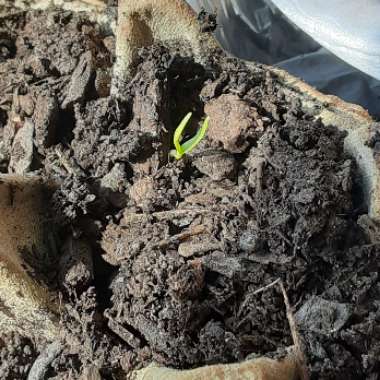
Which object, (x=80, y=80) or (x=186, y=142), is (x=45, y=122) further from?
(x=186, y=142)

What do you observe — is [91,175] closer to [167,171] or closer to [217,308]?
[167,171]

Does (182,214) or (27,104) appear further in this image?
(27,104)

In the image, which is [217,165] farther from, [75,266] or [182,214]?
[75,266]

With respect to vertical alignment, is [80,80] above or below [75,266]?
above

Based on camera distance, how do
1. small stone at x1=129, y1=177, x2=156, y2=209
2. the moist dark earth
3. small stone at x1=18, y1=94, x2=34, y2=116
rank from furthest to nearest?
small stone at x1=18, y1=94, x2=34, y2=116, small stone at x1=129, y1=177, x2=156, y2=209, the moist dark earth

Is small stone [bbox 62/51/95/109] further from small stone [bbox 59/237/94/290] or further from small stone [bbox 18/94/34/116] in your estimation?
small stone [bbox 59/237/94/290]

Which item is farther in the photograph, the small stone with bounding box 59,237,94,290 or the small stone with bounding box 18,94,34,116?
the small stone with bounding box 18,94,34,116

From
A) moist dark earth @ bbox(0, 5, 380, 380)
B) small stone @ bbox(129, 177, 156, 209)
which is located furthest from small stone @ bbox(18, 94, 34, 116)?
small stone @ bbox(129, 177, 156, 209)

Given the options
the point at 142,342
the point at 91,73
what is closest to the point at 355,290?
the point at 142,342

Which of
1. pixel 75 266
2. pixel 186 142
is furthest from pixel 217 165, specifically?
pixel 75 266
